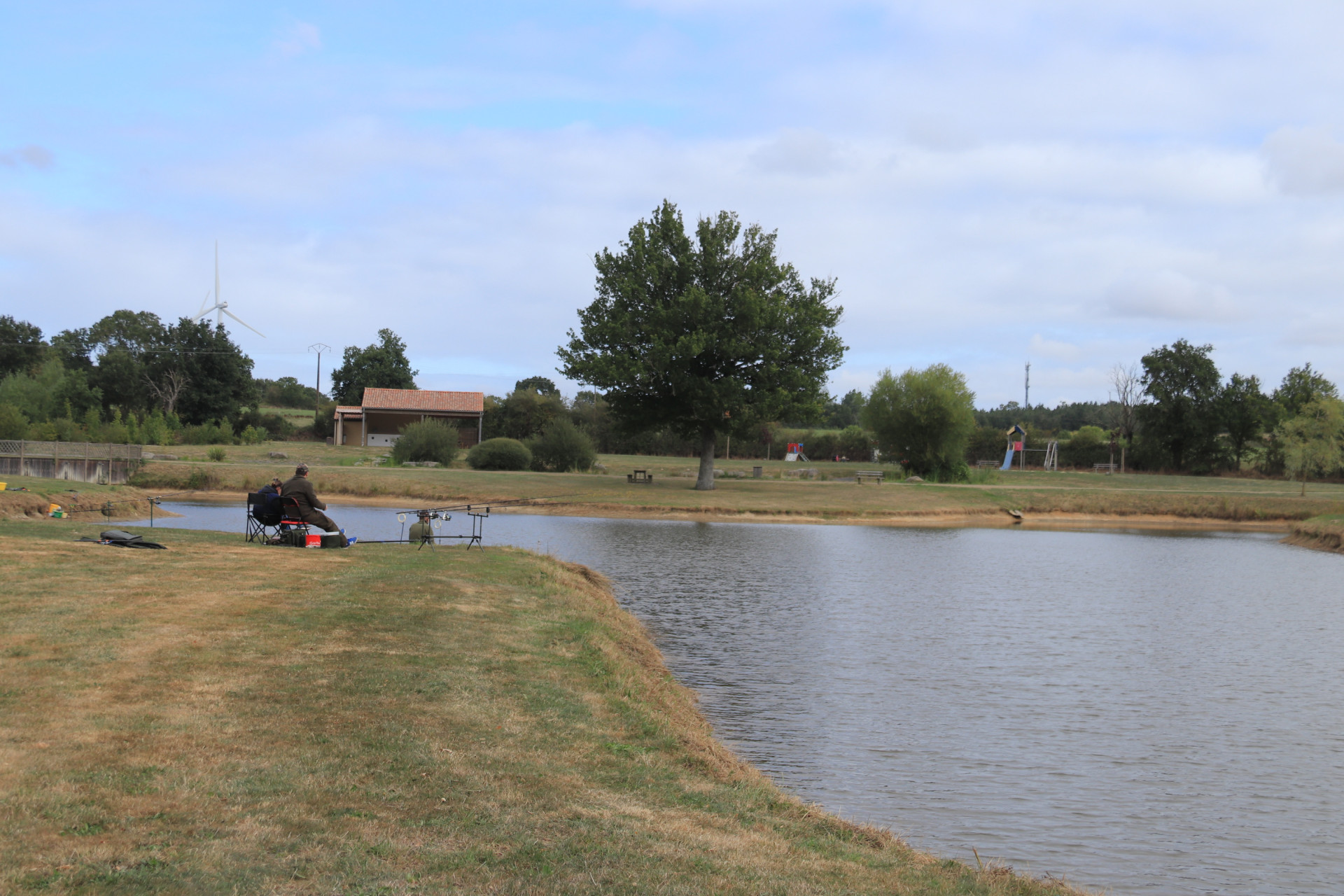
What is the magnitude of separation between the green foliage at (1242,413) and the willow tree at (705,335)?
4221 centimetres

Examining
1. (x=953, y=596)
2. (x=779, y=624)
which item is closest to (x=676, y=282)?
(x=953, y=596)

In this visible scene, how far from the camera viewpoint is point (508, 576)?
672 inches

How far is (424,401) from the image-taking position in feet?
261

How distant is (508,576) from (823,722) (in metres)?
7.29

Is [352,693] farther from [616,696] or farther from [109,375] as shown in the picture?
[109,375]

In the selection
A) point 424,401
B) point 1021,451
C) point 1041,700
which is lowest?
point 1041,700

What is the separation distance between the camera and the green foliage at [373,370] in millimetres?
98500

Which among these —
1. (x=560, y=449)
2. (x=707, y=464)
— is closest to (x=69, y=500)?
(x=707, y=464)

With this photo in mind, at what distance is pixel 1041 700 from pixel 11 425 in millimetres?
49645

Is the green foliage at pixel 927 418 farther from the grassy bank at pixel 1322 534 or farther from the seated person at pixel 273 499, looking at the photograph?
the seated person at pixel 273 499

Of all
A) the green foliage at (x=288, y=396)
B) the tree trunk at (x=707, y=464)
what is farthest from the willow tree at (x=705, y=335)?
the green foliage at (x=288, y=396)

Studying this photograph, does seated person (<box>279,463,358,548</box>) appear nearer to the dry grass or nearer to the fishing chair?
the fishing chair

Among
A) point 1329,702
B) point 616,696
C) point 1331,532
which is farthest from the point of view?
point 1331,532

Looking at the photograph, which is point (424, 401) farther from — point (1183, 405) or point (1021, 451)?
point (1183, 405)
